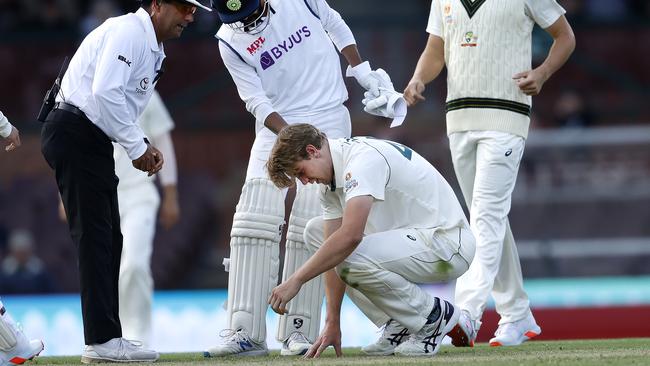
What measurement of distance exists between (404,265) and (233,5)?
1553 mm

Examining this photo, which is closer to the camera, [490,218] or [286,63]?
[286,63]

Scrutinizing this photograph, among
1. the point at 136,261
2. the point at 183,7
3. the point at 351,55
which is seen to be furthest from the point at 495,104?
the point at 136,261

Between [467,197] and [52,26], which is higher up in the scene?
[52,26]

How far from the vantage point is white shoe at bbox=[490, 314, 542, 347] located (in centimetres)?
698

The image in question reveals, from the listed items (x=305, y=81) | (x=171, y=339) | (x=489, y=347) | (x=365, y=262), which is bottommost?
(x=171, y=339)

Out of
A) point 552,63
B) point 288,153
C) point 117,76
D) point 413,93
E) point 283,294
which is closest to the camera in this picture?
point 283,294

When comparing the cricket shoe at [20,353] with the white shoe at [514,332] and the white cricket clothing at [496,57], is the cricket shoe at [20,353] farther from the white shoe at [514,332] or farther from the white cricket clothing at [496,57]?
the white cricket clothing at [496,57]

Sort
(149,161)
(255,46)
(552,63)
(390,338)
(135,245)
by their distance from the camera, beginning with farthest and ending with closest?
(135,245) → (552,63) → (255,46) → (390,338) → (149,161)

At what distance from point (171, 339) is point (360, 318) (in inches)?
59.0

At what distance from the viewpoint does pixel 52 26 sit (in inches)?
660

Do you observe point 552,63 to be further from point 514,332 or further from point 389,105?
point 514,332

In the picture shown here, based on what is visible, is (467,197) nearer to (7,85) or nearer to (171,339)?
(171,339)

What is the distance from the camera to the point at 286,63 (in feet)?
22.0

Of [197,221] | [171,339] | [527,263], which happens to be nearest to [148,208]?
[171,339]
